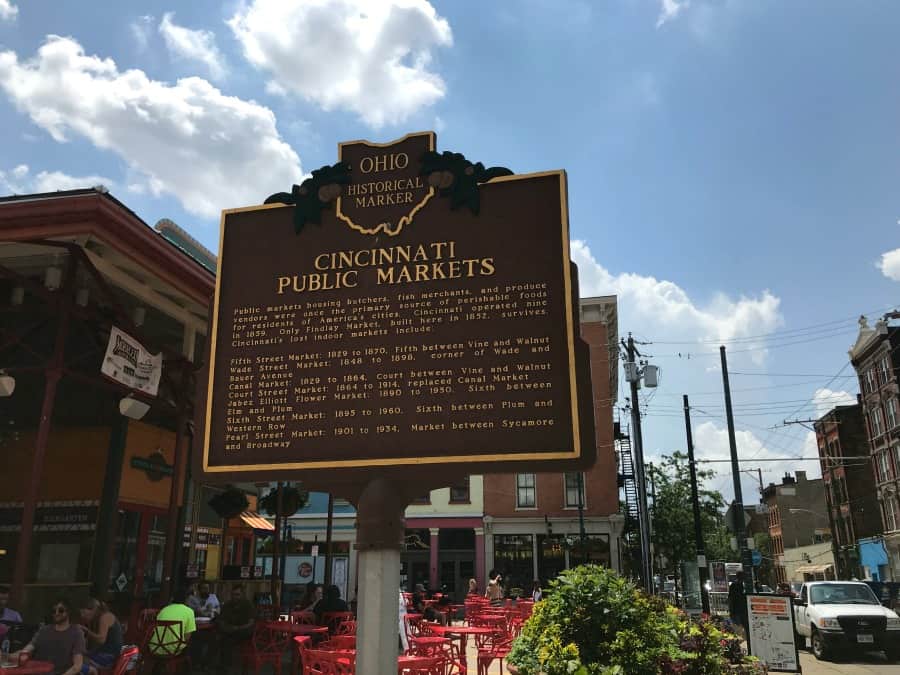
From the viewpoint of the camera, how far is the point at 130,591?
15.2 metres

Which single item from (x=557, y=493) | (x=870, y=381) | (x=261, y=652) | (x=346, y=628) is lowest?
(x=261, y=652)

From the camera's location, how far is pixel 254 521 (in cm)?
2484

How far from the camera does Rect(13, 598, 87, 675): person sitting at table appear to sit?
26.0 ft

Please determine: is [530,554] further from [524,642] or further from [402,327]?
[402,327]

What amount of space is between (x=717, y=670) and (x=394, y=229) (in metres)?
4.65

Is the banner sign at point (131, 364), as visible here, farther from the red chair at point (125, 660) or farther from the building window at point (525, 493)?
the building window at point (525, 493)

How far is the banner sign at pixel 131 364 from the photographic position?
11.0 m

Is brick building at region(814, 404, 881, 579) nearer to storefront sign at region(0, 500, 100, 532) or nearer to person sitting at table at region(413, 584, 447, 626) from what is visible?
person sitting at table at region(413, 584, 447, 626)

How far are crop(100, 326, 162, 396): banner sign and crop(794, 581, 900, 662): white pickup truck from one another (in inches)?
538

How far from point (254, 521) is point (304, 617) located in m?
12.0

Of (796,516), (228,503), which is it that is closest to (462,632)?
(228,503)

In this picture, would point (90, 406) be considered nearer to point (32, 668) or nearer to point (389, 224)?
point (32, 668)

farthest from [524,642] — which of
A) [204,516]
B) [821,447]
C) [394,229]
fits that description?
[821,447]

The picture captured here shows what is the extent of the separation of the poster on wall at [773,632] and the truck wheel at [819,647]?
4.93m
